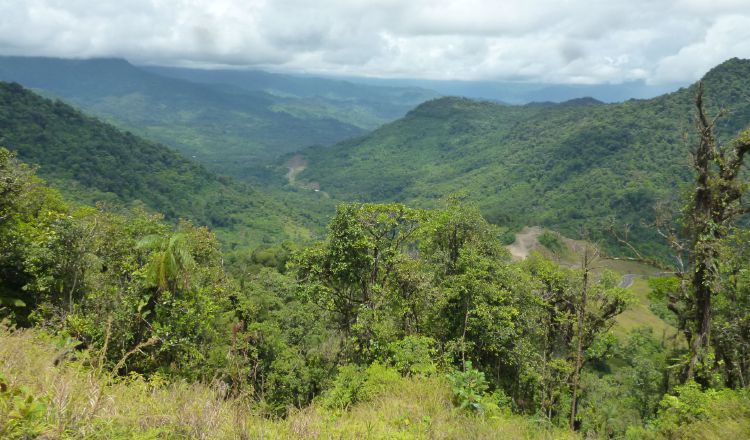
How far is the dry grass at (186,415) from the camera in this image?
14.0 ft

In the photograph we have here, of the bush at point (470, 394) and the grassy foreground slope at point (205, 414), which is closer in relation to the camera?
the grassy foreground slope at point (205, 414)

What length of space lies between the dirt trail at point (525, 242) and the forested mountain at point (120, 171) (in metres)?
73.2

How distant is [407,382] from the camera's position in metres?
8.33

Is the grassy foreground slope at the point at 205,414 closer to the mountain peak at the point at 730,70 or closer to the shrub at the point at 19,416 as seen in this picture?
the shrub at the point at 19,416

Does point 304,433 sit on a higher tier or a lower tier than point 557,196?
higher

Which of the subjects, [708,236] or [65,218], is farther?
[65,218]

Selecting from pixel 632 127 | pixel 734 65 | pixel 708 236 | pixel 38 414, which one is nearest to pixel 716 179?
pixel 708 236

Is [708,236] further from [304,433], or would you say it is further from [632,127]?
[632,127]

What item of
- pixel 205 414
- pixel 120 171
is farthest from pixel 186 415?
pixel 120 171

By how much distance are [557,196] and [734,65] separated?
310 ft

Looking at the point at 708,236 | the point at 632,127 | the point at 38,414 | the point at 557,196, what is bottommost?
the point at 557,196

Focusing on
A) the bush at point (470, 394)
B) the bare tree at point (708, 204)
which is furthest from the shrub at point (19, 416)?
the bare tree at point (708, 204)

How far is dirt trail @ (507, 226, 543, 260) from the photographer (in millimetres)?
93688

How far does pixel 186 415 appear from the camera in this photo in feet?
16.2
